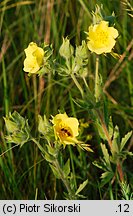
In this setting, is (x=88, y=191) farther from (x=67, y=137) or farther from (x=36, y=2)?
(x=36, y=2)

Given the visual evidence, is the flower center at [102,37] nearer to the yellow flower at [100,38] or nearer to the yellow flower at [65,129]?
the yellow flower at [100,38]

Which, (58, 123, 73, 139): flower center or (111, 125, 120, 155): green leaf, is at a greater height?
(58, 123, 73, 139): flower center

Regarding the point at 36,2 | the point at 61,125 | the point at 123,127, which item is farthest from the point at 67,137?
the point at 36,2

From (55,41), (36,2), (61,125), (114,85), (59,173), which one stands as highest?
(36,2)

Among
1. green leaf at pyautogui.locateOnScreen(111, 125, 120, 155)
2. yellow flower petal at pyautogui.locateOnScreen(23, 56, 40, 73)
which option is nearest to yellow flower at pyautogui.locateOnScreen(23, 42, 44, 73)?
yellow flower petal at pyautogui.locateOnScreen(23, 56, 40, 73)

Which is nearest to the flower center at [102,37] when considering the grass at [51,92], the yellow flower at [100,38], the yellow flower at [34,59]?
the yellow flower at [100,38]

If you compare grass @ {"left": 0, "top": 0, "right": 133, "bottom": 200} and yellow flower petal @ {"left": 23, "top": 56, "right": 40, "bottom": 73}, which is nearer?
yellow flower petal @ {"left": 23, "top": 56, "right": 40, "bottom": 73}

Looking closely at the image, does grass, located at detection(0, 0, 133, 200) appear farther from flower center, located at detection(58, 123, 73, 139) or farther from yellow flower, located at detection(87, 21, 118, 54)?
yellow flower, located at detection(87, 21, 118, 54)
